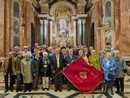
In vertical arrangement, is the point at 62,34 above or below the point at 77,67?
above

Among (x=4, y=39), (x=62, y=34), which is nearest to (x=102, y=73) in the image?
(x=4, y=39)

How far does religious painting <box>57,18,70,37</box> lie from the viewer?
978 inches

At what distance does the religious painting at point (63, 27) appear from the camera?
2484 cm

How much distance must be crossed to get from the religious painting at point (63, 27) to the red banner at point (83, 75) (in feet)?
53.8

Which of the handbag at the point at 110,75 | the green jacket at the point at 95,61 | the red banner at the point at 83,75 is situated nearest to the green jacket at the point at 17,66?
the red banner at the point at 83,75

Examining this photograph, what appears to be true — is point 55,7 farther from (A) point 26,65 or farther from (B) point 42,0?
(A) point 26,65

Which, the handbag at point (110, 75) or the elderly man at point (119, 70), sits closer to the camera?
the handbag at point (110, 75)

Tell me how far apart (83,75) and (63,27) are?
55.7 feet

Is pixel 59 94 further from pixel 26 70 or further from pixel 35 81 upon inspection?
pixel 26 70

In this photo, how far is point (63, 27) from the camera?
24984mm

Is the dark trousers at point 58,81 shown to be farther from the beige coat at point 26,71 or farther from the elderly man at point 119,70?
the elderly man at point 119,70

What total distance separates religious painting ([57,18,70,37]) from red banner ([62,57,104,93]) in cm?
1639

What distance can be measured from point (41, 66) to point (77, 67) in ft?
4.65

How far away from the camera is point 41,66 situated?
859 cm
